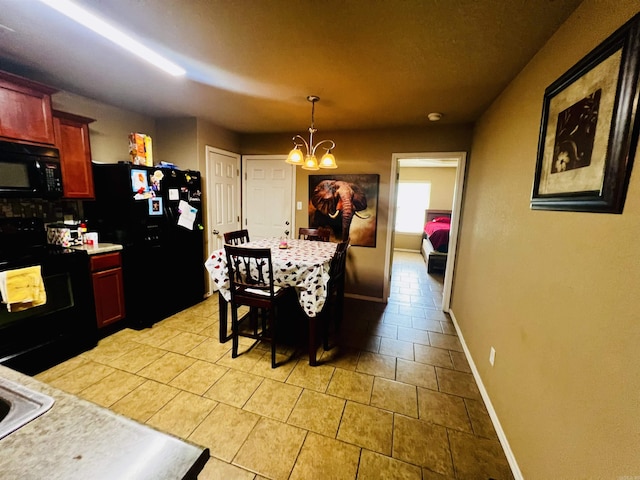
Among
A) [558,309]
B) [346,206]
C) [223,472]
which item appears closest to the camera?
[558,309]

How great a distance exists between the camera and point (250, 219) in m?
4.41

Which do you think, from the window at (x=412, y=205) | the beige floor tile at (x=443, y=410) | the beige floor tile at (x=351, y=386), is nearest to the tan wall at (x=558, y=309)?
the beige floor tile at (x=443, y=410)

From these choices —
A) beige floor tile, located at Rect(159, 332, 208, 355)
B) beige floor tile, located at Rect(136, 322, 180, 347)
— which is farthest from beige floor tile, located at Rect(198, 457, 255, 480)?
beige floor tile, located at Rect(136, 322, 180, 347)

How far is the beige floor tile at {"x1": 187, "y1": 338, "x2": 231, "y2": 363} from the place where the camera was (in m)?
2.41

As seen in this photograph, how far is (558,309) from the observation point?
1232 millimetres

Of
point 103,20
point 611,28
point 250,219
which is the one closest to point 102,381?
point 103,20

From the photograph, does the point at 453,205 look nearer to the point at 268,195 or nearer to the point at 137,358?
the point at 268,195

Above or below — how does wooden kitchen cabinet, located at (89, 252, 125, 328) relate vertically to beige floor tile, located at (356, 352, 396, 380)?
above

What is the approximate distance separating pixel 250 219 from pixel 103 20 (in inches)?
119

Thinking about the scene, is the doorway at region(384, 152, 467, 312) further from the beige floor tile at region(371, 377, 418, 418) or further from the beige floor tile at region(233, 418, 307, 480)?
the beige floor tile at region(233, 418, 307, 480)

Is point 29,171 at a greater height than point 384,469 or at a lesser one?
greater

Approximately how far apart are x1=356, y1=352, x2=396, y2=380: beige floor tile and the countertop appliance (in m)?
2.48

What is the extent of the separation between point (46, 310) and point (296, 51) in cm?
276

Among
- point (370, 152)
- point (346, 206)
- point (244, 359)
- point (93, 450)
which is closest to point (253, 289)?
point (244, 359)
